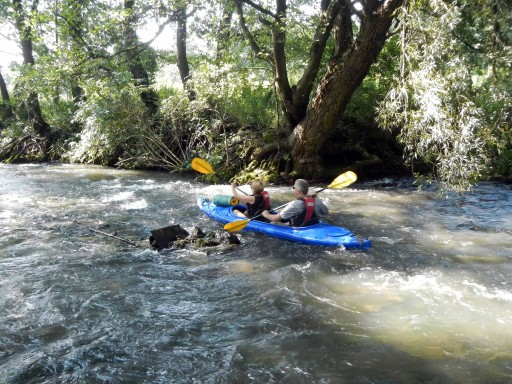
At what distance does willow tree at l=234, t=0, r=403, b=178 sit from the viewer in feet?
25.9

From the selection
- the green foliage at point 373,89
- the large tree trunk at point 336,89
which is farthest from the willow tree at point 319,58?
the green foliage at point 373,89

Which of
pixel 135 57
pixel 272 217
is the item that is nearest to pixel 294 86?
pixel 135 57

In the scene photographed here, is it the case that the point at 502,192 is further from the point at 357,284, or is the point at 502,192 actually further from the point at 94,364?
→ the point at 94,364

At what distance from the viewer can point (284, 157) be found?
10008mm

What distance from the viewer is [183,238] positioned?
5.71 m

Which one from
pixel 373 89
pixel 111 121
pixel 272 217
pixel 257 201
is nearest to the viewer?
pixel 272 217

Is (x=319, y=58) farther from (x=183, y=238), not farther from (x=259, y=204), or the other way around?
(x=183, y=238)

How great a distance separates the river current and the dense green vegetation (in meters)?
1.49

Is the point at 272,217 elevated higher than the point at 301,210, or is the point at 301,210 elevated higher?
the point at 301,210

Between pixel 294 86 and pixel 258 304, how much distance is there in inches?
284

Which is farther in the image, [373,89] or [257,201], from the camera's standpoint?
[373,89]

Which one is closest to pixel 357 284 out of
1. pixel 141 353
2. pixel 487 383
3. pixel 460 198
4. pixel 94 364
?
pixel 487 383

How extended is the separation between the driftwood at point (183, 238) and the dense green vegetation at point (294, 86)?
271cm

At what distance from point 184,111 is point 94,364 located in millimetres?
9962
